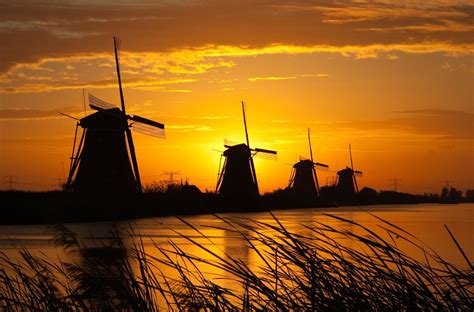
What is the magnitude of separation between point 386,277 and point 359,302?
0.31 metres

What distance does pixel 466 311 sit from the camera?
14.6 ft

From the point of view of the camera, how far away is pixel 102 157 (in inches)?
1449

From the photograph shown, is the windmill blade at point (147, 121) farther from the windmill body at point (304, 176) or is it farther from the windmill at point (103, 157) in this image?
the windmill body at point (304, 176)

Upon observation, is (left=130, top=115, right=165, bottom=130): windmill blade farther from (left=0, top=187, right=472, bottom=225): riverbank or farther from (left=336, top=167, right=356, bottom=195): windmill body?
(left=336, top=167, right=356, bottom=195): windmill body

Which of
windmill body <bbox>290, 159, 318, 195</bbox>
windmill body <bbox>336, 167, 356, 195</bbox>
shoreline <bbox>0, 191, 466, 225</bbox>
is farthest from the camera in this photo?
windmill body <bbox>336, 167, 356, 195</bbox>

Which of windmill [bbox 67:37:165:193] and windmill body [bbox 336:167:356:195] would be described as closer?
windmill [bbox 67:37:165:193]

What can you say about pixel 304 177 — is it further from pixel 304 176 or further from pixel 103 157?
pixel 103 157

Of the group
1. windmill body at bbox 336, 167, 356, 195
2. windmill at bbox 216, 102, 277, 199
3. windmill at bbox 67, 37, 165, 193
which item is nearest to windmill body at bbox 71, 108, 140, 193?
windmill at bbox 67, 37, 165, 193

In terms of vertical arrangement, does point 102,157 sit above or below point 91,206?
above

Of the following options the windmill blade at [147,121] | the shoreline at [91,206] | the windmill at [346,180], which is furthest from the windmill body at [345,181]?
the windmill blade at [147,121]

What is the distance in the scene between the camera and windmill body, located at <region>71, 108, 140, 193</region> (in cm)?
3662

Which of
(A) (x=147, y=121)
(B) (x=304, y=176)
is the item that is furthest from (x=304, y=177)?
(A) (x=147, y=121)

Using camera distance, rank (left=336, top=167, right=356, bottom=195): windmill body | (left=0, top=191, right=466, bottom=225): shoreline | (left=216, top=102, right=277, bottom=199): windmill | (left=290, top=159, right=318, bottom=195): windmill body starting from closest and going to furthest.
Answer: (left=0, top=191, right=466, bottom=225): shoreline < (left=216, top=102, right=277, bottom=199): windmill < (left=290, top=159, right=318, bottom=195): windmill body < (left=336, top=167, right=356, bottom=195): windmill body

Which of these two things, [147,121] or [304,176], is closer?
[147,121]
